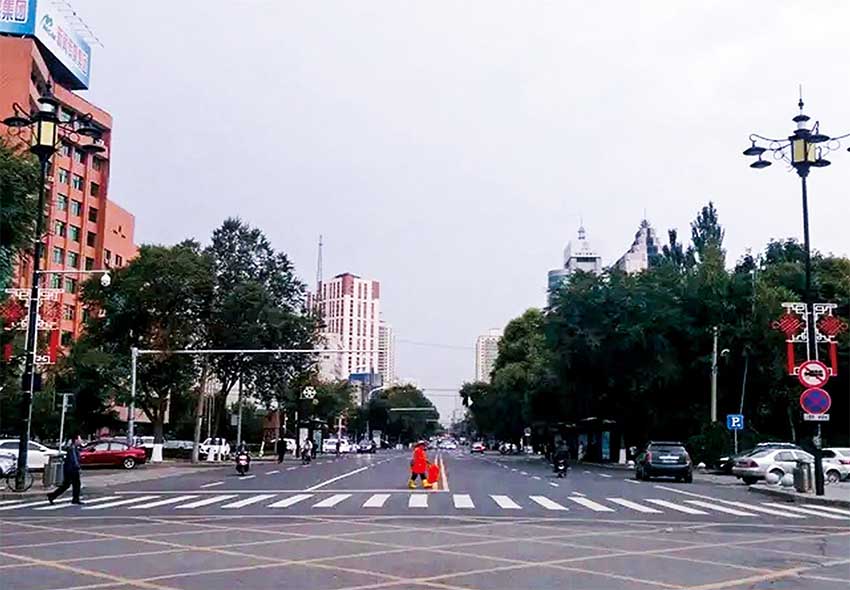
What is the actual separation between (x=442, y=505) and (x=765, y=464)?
58.9ft

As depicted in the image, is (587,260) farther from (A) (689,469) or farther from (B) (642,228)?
(A) (689,469)

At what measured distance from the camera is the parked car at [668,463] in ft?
130

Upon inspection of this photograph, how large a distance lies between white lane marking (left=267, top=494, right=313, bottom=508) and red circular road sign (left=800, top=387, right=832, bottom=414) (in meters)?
13.5

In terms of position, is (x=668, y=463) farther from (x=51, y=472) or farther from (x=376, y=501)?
(x=51, y=472)

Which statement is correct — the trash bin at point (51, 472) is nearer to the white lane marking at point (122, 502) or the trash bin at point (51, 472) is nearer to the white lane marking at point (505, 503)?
the white lane marking at point (122, 502)

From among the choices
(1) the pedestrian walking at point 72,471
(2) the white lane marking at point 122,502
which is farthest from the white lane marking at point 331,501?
(1) the pedestrian walking at point 72,471

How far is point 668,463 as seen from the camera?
39750 mm

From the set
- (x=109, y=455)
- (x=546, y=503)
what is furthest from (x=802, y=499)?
(x=109, y=455)

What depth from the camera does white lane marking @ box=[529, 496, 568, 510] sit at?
23.9m

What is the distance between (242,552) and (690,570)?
6.10 meters

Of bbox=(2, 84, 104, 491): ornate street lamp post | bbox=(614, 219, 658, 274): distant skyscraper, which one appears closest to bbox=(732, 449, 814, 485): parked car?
bbox=(2, 84, 104, 491): ornate street lamp post

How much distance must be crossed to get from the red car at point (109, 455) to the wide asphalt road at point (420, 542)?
76.2 ft

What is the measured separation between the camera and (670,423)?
6231cm

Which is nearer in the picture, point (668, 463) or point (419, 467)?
point (419, 467)
